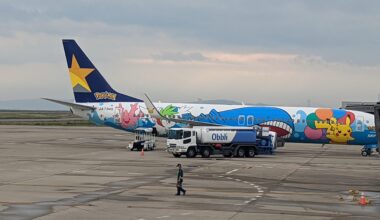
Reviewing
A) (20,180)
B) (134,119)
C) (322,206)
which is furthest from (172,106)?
(322,206)

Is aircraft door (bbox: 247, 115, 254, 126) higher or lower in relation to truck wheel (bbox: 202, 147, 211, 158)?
higher

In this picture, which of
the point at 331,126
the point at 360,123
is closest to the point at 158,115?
the point at 331,126

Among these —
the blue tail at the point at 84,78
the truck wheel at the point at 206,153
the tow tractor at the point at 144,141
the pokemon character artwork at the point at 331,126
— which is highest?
the blue tail at the point at 84,78

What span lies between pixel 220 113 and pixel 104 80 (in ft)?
44.5

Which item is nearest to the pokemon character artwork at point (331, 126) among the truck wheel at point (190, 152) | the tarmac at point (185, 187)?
the tarmac at point (185, 187)

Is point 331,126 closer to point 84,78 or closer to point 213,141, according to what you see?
point 213,141

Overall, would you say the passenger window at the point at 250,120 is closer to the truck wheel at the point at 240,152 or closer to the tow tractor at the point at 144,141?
the truck wheel at the point at 240,152

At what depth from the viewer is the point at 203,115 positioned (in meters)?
64.1

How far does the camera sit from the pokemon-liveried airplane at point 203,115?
202 feet

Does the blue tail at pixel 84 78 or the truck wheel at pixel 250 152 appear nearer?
the truck wheel at pixel 250 152

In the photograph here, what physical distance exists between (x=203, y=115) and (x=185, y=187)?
110ft

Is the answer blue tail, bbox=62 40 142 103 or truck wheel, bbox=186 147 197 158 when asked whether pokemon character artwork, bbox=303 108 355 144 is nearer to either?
truck wheel, bbox=186 147 197 158

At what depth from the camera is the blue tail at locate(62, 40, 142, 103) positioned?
66.4m

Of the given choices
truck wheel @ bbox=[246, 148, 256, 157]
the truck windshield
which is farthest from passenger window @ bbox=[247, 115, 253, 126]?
the truck windshield
